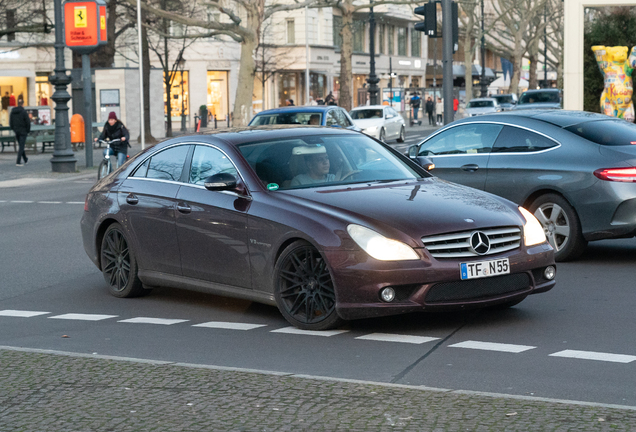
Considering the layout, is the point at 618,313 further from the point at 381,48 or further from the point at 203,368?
the point at 381,48

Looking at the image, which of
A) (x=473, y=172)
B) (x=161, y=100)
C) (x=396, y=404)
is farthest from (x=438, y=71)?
(x=396, y=404)

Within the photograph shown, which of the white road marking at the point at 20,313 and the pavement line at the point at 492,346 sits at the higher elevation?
the pavement line at the point at 492,346

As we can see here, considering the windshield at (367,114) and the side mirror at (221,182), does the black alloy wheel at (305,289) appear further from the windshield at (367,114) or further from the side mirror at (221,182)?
the windshield at (367,114)

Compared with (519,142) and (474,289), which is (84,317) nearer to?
(474,289)

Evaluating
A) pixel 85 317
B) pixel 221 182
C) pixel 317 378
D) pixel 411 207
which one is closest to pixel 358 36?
pixel 85 317

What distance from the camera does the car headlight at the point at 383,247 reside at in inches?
279

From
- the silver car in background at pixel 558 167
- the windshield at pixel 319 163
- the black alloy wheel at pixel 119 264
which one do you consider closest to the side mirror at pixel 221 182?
the windshield at pixel 319 163

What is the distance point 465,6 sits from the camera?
6881 cm

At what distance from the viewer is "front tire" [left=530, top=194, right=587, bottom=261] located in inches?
416

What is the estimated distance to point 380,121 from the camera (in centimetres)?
4041

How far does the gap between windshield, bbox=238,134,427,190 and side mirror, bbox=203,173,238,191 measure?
0.21 meters

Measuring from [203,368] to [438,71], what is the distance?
94.9 metres

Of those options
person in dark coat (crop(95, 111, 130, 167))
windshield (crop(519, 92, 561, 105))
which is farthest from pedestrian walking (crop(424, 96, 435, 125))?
person in dark coat (crop(95, 111, 130, 167))

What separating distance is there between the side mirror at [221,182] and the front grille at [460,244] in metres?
1.72
